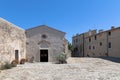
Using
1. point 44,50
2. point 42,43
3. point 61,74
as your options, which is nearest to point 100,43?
point 44,50

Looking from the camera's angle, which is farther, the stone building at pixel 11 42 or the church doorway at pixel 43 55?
the church doorway at pixel 43 55

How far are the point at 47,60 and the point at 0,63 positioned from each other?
1150 centimetres

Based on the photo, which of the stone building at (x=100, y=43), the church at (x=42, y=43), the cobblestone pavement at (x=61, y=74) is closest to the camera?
the cobblestone pavement at (x=61, y=74)

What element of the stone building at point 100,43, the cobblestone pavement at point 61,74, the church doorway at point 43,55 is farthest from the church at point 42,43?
the stone building at point 100,43

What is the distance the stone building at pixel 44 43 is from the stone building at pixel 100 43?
11.7 m

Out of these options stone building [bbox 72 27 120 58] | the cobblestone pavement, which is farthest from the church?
stone building [bbox 72 27 120 58]

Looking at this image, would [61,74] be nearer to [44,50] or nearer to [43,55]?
[44,50]

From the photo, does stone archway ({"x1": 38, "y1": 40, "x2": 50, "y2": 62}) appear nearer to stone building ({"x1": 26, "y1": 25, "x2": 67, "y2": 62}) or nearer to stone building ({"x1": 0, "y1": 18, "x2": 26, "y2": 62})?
stone building ({"x1": 26, "y1": 25, "x2": 67, "y2": 62})

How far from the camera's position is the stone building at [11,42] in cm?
1839

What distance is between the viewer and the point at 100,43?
4034 centimetres

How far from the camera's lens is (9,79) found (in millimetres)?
12336

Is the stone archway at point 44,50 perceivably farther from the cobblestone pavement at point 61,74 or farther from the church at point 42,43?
the cobblestone pavement at point 61,74

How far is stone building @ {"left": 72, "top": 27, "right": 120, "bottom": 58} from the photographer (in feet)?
112

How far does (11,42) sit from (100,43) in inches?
970
